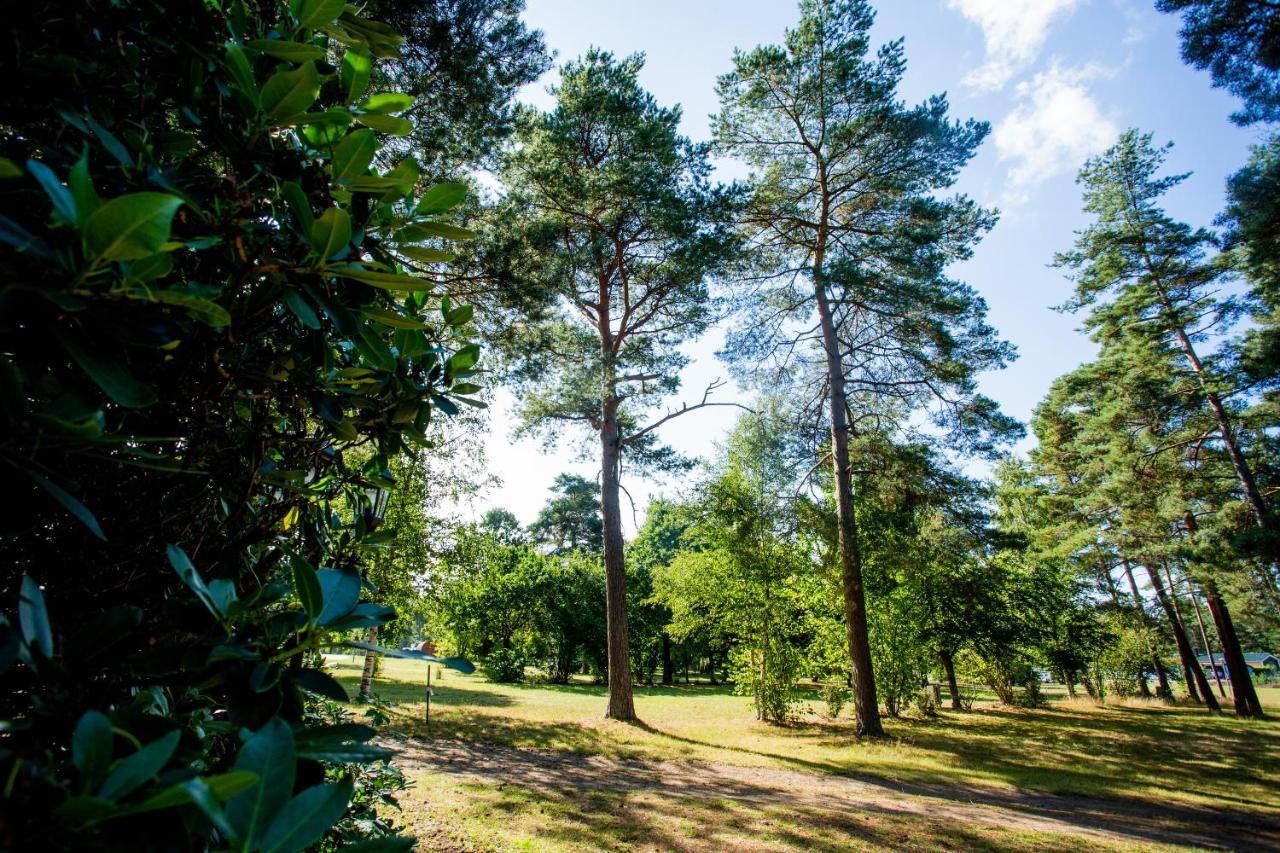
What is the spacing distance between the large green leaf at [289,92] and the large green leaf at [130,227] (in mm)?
412

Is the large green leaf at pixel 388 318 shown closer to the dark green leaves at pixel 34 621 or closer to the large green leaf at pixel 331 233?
the large green leaf at pixel 331 233

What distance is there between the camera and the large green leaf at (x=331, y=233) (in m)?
0.76

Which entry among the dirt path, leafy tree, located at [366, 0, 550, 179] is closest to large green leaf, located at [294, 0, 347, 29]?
leafy tree, located at [366, 0, 550, 179]

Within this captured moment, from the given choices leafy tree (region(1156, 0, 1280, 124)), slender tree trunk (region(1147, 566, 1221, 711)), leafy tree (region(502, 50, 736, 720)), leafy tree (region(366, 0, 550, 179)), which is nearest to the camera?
leafy tree (region(366, 0, 550, 179))

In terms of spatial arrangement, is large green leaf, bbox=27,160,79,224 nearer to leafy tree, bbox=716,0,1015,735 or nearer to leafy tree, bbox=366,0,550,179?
leafy tree, bbox=366,0,550,179

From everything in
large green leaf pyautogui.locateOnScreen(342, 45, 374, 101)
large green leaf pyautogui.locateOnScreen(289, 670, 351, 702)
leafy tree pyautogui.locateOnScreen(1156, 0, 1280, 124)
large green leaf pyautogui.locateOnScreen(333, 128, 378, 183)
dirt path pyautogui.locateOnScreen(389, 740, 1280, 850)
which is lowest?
dirt path pyautogui.locateOnScreen(389, 740, 1280, 850)

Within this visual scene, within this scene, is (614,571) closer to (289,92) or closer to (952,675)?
(289,92)

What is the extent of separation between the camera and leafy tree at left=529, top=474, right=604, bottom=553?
36781 mm

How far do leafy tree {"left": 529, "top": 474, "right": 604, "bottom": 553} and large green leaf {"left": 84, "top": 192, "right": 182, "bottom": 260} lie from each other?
36205 mm

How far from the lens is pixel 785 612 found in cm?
1363

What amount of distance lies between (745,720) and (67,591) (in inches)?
583

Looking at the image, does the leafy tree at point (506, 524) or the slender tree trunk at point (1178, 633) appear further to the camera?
the leafy tree at point (506, 524)

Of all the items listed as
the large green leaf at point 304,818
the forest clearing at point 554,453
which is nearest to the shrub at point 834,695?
the forest clearing at point 554,453

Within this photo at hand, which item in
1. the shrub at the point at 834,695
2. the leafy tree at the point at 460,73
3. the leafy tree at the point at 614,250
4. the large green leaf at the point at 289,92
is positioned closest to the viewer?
the large green leaf at the point at 289,92
